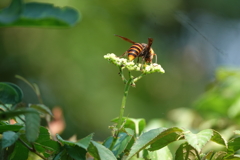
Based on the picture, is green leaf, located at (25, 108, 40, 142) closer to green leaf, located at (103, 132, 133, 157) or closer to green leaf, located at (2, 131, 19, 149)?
green leaf, located at (2, 131, 19, 149)

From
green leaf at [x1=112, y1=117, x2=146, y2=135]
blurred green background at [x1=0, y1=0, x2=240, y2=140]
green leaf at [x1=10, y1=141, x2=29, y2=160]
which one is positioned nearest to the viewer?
green leaf at [x1=10, y1=141, x2=29, y2=160]

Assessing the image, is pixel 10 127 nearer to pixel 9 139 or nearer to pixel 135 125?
pixel 9 139

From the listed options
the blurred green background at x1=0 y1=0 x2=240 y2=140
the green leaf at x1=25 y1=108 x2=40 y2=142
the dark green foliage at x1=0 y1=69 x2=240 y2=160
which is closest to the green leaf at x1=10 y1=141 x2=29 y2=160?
the dark green foliage at x1=0 y1=69 x2=240 y2=160

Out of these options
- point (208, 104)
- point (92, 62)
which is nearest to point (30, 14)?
point (208, 104)

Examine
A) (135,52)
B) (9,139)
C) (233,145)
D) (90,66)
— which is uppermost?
(90,66)

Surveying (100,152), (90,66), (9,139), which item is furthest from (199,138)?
(90,66)

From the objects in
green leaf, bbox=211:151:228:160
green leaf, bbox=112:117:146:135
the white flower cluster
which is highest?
the white flower cluster
